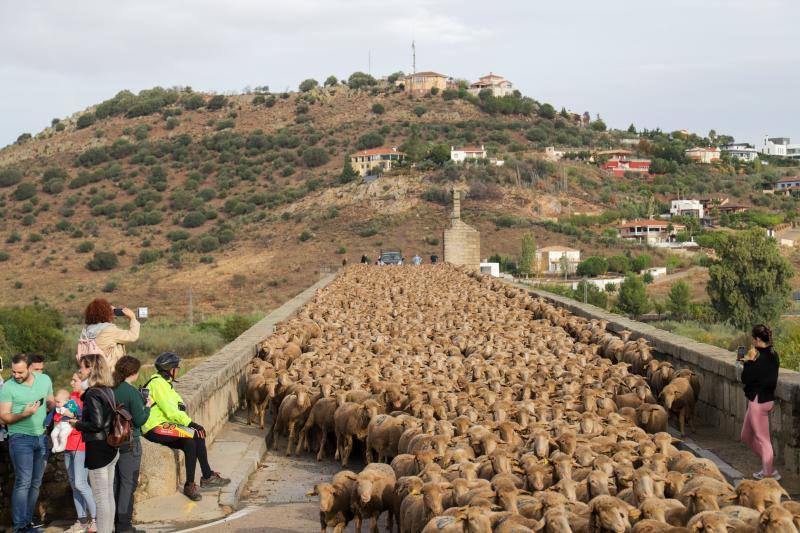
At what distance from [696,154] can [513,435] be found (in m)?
130

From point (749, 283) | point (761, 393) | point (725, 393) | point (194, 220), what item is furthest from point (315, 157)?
point (761, 393)

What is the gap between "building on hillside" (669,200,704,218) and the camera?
9519 cm

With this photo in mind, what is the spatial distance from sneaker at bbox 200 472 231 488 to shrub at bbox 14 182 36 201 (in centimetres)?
9037

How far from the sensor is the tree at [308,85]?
4855 inches

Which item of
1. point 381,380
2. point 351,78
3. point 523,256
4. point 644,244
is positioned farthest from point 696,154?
point 381,380

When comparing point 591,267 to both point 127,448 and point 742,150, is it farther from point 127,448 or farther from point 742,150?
point 742,150

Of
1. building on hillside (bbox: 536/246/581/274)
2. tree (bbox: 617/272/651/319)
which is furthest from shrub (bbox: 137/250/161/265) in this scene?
tree (bbox: 617/272/651/319)

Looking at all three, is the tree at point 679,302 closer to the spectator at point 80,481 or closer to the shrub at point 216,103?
the spectator at point 80,481

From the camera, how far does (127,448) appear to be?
23.8ft

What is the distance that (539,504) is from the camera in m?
6.31

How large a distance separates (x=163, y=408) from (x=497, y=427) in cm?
291

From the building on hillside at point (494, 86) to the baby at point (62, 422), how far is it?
118 metres

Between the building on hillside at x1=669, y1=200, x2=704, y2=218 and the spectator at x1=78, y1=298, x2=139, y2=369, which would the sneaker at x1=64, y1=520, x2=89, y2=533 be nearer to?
the spectator at x1=78, y1=298, x2=139, y2=369

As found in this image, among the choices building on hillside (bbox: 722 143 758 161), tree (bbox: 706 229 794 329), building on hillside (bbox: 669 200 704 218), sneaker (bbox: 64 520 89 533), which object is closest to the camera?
sneaker (bbox: 64 520 89 533)
